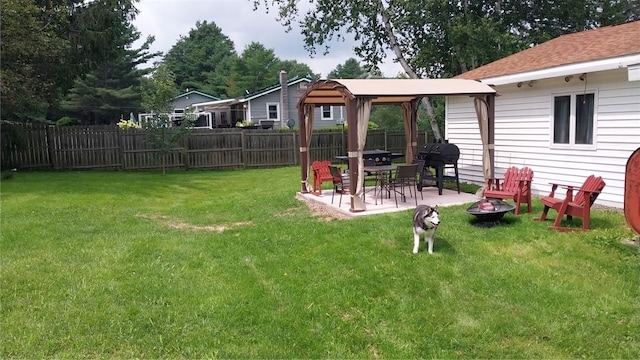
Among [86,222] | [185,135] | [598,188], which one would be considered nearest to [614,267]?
[598,188]

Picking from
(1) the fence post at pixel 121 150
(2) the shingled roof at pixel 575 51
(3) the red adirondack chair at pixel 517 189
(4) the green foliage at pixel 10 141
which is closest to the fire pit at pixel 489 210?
(3) the red adirondack chair at pixel 517 189

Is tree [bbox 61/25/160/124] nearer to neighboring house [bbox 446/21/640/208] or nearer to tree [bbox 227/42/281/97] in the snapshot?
tree [bbox 227/42/281/97]

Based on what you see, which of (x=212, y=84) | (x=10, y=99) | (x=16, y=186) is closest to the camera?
(x=16, y=186)

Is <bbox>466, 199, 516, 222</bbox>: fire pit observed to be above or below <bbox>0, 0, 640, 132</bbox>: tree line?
below

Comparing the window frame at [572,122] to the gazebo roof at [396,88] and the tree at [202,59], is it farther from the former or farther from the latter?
the tree at [202,59]

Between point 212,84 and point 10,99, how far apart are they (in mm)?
40349

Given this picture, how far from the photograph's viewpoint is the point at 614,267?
488 cm

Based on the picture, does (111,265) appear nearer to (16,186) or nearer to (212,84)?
(16,186)

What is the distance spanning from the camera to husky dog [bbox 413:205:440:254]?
5.26m

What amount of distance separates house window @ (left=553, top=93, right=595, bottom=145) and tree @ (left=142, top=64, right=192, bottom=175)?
12.2 metres

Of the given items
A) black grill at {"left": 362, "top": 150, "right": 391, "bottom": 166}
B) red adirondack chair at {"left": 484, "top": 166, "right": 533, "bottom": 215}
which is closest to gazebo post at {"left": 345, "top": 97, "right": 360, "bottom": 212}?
red adirondack chair at {"left": 484, "top": 166, "right": 533, "bottom": 215}

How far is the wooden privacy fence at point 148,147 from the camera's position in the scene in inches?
588

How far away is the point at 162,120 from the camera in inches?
633

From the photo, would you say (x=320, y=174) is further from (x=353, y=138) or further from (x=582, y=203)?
(x=582, y=203)
